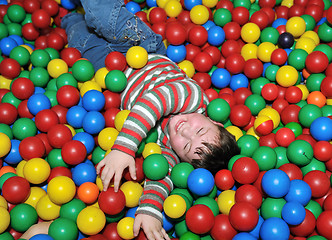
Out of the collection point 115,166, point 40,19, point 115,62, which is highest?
point 115,62

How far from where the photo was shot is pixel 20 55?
6.98 ft

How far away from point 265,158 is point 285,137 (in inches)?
9.1

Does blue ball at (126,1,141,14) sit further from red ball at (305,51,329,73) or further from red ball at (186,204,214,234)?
red ball at (186,204,214,234)

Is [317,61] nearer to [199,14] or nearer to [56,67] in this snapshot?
[199,14]

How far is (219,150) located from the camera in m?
1.66

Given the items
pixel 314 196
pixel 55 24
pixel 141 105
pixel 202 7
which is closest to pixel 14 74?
pixel 55 24

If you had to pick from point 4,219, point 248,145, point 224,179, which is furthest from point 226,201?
point 4,219

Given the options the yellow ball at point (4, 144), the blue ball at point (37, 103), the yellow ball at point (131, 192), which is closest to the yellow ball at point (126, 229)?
the yellow ball at point (131, 192)

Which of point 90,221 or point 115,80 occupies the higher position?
point 115,80

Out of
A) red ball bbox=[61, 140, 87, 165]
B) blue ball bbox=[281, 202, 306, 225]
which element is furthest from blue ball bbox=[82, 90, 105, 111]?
blue ball bbox=[281, 202, 306, 225]

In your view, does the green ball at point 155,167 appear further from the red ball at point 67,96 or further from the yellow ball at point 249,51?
the yellow ball at point 249,51

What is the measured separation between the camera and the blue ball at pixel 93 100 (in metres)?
1.83

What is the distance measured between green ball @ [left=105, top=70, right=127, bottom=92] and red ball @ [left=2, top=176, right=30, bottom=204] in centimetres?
66

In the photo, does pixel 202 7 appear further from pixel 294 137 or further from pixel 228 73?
pixel 294 137
